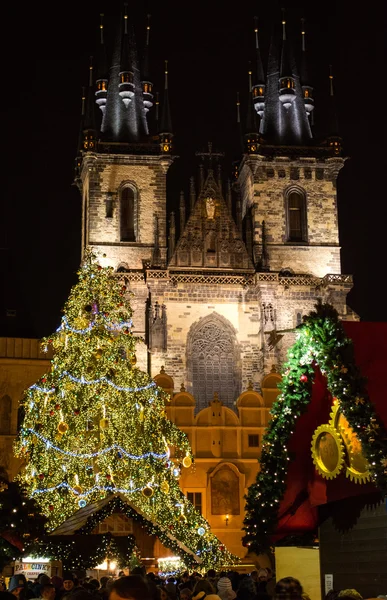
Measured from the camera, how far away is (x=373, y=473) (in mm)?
9375

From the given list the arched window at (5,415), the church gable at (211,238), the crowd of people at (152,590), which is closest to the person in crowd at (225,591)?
the crowd of people at (152,590)

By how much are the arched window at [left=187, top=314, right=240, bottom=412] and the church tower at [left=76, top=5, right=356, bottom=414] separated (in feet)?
0.13

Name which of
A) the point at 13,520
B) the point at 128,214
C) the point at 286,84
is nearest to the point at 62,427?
the point at 13,520

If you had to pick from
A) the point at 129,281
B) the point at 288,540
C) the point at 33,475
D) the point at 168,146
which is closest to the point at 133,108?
the point at 168,146

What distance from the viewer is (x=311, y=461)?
11531 mm

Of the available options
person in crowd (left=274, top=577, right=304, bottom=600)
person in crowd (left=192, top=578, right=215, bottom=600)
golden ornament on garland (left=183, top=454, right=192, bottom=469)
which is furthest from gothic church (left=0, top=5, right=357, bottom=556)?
person in crowd (left=274, top=577, right=304, bottom=600)

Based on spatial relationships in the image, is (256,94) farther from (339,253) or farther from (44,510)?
(44,510)

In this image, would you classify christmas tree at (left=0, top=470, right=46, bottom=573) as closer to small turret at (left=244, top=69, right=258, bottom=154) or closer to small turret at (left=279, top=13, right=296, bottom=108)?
small turret at (left=244, top=69, right=258, bottom=154)

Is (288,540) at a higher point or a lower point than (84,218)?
lower

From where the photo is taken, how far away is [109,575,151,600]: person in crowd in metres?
4.37

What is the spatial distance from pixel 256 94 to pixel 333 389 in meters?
37.8

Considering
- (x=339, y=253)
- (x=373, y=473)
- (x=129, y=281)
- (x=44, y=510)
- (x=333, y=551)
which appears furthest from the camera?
(x=339, y=253)

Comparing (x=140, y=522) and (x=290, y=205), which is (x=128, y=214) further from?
(x=140, y=522)

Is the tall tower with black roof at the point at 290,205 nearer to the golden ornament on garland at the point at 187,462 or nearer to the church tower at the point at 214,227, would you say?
the church tower at the point at 214,227
